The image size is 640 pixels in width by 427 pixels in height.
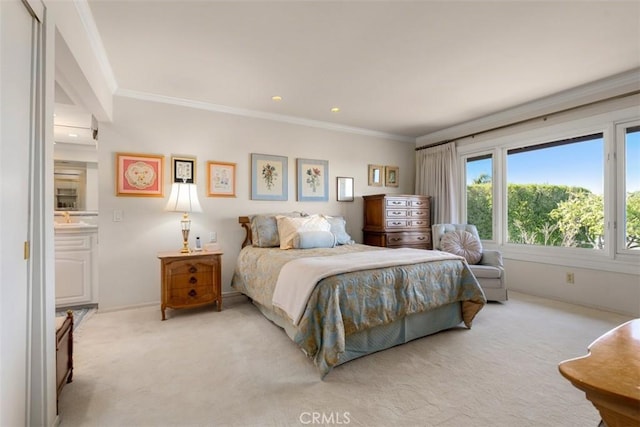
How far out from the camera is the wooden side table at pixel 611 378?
0.52 metres

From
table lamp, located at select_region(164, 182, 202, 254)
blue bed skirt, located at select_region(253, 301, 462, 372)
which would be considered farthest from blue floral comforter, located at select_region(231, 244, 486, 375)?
table lamp, located at select_region(164, 182, 202, 254)

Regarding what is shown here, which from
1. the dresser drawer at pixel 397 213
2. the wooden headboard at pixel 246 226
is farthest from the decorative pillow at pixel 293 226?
the dresser drawer at pixel 397 213

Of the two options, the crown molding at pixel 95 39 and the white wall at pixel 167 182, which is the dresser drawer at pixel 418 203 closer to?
the white wall at pixel 167 182

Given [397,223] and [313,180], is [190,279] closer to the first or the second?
[313,180]

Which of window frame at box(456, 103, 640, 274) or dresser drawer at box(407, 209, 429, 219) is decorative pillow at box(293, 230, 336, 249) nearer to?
dresser drawer at box(407, 209, 429, 219)

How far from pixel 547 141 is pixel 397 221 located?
7.22ft

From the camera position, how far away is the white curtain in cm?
473

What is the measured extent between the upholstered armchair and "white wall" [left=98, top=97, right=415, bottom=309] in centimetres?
171

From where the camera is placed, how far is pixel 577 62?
8.89ft

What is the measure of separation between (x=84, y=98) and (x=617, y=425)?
3.63 metres

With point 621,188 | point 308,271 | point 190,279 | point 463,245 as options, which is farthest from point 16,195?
point 621,188

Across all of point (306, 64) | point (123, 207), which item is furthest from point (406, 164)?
point (123, 207)

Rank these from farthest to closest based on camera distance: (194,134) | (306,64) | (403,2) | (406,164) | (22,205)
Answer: (406,164) < (194,134) < (306,64) < (403,2) < (22,205)

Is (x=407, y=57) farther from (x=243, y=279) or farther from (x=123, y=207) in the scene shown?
(x=123, y=207)
